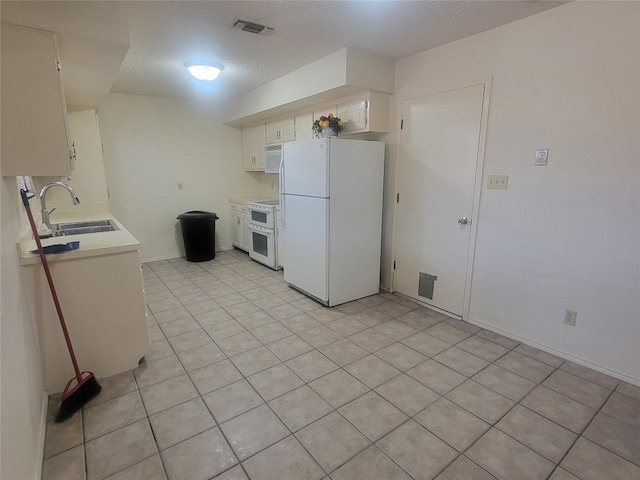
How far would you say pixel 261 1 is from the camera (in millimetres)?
2127

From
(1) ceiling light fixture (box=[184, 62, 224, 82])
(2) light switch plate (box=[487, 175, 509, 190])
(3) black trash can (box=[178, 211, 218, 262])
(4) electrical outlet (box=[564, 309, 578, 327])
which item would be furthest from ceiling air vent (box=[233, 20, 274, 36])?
(4) electrical outlet (box=[564, 309, 578, 327])

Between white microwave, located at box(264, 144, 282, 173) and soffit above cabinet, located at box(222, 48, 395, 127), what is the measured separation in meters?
0.58

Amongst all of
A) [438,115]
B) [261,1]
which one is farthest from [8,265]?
[438,115]

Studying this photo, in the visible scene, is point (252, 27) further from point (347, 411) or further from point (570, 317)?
point (570, 317)

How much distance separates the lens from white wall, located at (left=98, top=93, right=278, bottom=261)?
4613 millimetres

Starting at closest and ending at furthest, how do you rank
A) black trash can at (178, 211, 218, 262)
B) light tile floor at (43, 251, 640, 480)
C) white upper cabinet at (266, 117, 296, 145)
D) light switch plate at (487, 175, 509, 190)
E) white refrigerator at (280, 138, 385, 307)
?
1. light tile floor at (43, 251, 640, 480)
2. light switch plate at (487, 175, 509, 190)
3. white refrigerator at (280, 138, 385, 307)
4. white upper cabinet at (266, 117, 296, 145)
5. black trash can at (178, 211, 218, 262)

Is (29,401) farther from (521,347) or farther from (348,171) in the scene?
(521,347)

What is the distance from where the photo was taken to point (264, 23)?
2434 mm

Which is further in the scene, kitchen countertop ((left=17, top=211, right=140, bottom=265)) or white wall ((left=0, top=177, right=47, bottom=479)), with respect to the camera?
kitchen countertop ((left=17, top=211, right=140, bottom=265))

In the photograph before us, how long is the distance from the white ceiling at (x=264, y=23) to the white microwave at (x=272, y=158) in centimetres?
136

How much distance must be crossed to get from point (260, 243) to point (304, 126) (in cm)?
175

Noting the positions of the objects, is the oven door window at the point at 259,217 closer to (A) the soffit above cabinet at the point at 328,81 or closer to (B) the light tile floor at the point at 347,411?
(A) the soffit above cabinet at the point at 328,81

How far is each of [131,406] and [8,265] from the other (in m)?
1.03

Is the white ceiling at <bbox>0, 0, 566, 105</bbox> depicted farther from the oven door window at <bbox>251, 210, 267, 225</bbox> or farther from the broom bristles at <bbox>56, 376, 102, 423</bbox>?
the broom bristles at <bbox>56, 376, 102, 423</bbox>
